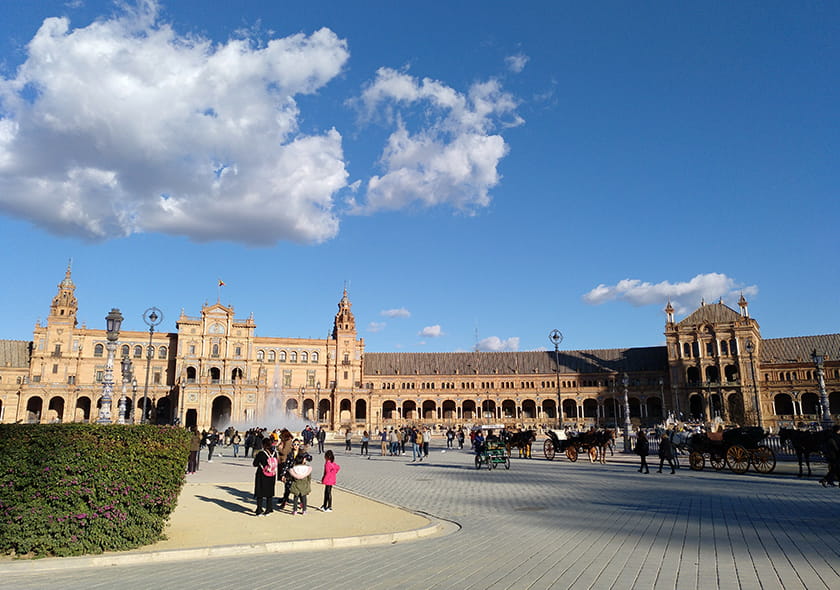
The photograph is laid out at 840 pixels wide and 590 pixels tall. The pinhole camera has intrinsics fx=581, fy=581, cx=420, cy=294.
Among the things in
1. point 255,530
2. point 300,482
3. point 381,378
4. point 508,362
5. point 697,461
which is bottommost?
point 255,530

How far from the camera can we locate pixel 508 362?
101562mm

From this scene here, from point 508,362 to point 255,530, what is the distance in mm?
92359

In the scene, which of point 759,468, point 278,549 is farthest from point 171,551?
point 759,468

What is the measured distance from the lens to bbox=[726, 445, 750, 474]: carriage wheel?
22.3 metres

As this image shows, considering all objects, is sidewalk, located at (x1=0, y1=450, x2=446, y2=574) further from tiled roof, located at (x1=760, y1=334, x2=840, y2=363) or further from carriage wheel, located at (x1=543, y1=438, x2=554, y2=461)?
tiled roof, located at (x1=760, y1=334, x2=840, y2=363)

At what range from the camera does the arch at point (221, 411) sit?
8331 cm

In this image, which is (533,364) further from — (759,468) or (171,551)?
(171,551)

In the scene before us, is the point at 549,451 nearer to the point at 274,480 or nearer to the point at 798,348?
the point at 274,480

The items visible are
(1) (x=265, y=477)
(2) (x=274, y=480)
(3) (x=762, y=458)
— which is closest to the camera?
(1) (x=265, y=477)

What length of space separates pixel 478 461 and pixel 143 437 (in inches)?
727

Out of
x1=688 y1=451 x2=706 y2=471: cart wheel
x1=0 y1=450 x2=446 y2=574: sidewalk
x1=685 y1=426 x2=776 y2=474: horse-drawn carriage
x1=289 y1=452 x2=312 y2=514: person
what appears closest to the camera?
x1=0 y1=450 x2=446 y2=574: sidewalk

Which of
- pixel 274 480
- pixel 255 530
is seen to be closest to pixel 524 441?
pixel 274 480

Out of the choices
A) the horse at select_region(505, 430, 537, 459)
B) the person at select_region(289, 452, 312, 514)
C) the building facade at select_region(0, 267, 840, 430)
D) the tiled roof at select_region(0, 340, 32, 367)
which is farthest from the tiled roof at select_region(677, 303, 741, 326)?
the tiled roof at select_region(0, 340, 32, 367)

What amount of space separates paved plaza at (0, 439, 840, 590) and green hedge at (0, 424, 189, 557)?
63cm
